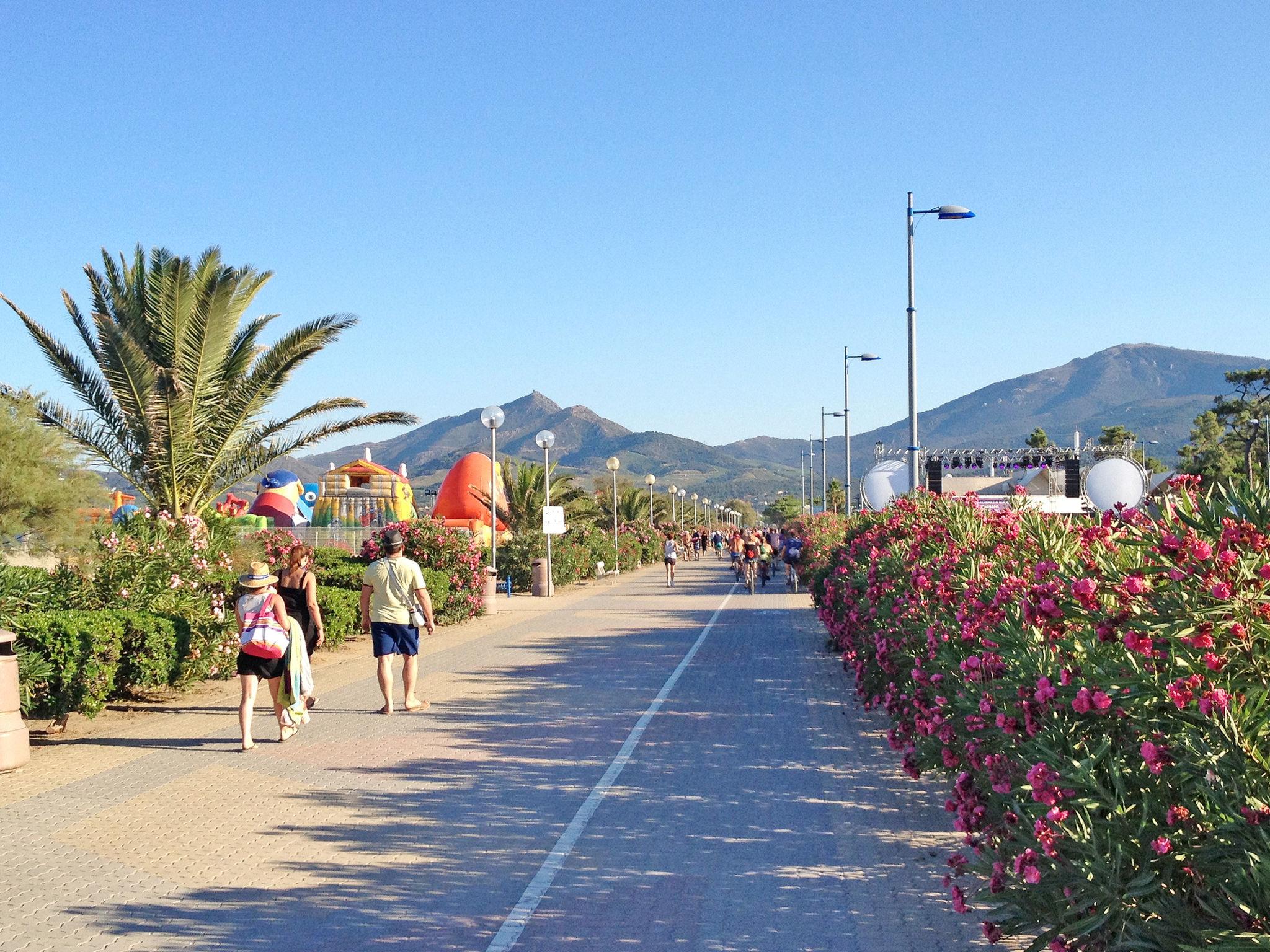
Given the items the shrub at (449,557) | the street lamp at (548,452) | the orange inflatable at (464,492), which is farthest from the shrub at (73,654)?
the orange inflatable at (464,492)

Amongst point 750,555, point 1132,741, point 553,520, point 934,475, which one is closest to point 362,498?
point 553,520

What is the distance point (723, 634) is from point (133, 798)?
1092 centimetres

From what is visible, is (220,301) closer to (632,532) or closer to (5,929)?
(5,929)

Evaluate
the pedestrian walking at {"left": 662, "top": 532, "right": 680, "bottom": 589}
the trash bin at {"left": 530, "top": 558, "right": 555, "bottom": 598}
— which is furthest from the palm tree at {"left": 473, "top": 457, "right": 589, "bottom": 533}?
the pedestrian walking at {"left": 662, "top": 532, "right": 680, "bottom": 589}

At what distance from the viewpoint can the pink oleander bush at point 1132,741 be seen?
284 cm

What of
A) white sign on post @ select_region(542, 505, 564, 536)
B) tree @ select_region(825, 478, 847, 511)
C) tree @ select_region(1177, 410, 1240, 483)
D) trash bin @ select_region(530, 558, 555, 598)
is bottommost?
trash bin @ select_region(530, 558, 555, 598)

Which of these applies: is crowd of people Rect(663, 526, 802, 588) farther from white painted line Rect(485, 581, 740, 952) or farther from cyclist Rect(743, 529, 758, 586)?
white painted line Rect(485, 581, 740, 952)

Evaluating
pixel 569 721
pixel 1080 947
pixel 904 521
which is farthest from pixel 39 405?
pixel 1080 947

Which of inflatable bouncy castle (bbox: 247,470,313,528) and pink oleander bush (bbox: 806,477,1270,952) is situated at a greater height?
inflatable bouncy castle (bbox: 247,470,313,528)

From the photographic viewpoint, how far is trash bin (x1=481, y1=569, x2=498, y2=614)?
2156 centimetres

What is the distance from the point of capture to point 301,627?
31.7ft

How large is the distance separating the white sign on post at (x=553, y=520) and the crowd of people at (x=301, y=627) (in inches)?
536

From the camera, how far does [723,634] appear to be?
55.7ft

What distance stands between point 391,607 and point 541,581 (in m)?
17.0
